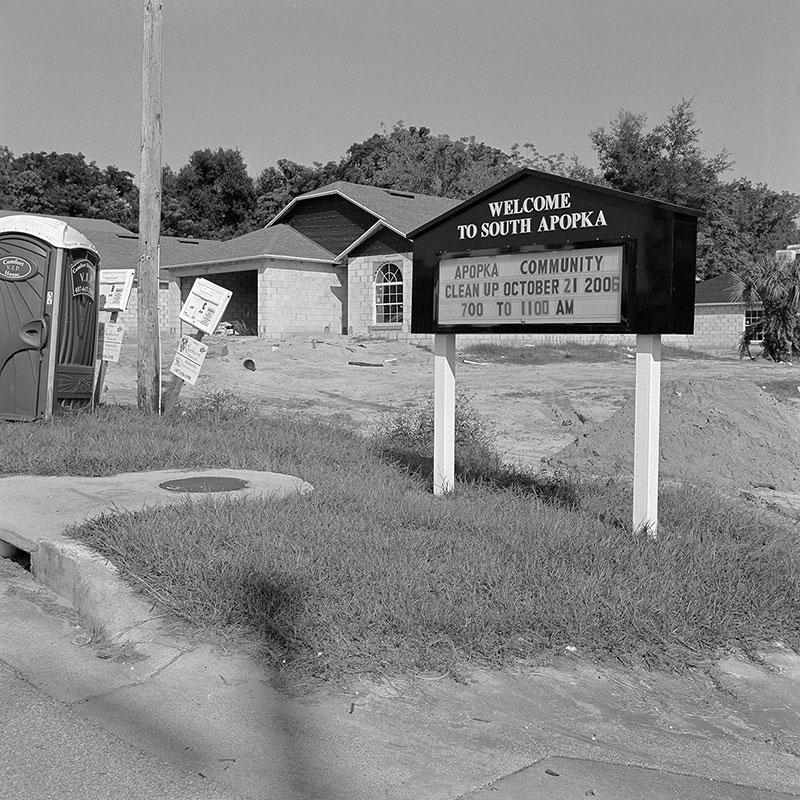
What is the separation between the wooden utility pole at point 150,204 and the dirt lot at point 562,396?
322 cm

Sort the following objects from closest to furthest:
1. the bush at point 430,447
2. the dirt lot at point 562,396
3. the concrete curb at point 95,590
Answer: the concrete curb at point 95,590 → the bush at point 430,447 → the dirt lot at point 562,396

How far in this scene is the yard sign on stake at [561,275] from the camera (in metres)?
6.42

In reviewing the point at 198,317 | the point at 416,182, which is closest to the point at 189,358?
the point at 198,317

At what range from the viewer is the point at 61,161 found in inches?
3147

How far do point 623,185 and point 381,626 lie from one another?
57858 millimetres

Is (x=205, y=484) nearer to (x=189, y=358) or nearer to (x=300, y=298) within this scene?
(x=189, y=358)

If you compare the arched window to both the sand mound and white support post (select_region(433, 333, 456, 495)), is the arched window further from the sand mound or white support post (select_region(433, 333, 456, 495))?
white support post (select_region(433, 333, 456, 495))

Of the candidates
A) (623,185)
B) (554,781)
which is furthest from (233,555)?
(623,185)

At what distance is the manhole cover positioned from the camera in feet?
25.3

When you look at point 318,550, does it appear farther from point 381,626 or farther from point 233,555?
point 381,626

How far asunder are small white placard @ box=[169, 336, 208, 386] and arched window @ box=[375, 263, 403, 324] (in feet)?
75.4

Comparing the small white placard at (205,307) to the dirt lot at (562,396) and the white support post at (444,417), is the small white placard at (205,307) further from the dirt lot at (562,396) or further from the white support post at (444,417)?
the white support post at (444,417)

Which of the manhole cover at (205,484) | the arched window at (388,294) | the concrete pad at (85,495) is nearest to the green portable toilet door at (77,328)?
the concrete pad at (85,495)

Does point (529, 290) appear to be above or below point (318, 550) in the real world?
above
